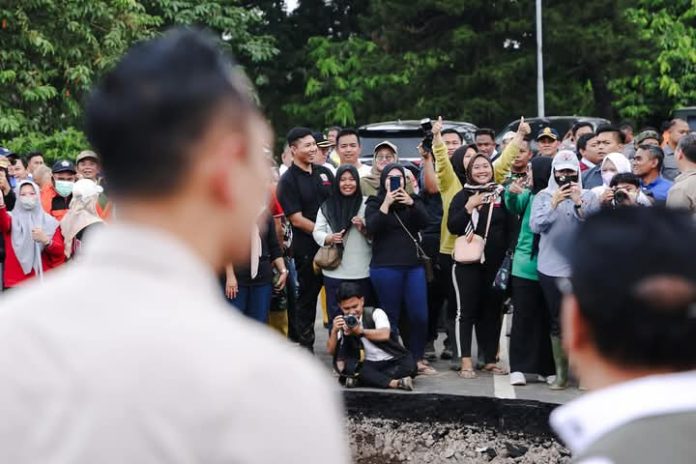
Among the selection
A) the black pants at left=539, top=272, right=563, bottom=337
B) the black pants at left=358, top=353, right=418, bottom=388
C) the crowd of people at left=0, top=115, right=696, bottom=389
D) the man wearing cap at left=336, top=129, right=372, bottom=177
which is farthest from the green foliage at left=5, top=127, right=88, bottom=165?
the black pants at left=539, top=272, right=563, bottom=337

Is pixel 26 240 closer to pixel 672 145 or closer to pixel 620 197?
pixel 620 197

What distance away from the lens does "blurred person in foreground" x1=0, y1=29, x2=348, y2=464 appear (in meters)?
1.46

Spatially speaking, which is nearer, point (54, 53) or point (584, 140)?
point (584, 140)

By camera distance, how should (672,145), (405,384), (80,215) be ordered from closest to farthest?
(405,384), (80,215), (672,145)

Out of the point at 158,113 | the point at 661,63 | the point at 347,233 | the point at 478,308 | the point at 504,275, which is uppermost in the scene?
the point at 158,113

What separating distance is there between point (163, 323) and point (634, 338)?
0.88m

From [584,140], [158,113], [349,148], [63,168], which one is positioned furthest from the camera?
[63,168]

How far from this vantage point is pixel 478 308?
959 centimetres

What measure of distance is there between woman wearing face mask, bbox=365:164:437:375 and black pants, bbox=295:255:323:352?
80 centimetres

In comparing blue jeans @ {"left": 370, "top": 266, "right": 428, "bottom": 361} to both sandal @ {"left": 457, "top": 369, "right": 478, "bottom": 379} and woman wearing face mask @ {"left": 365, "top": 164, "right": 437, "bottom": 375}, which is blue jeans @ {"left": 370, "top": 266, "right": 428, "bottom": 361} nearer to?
woman wearing face mask @ {"left": 365, "top": 164, "right": 437, "bottom": 375}

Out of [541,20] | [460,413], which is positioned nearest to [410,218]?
[460,413]

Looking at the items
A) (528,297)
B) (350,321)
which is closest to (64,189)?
(350,321)

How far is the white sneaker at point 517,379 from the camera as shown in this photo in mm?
9133

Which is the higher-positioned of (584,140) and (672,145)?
(584,140)
